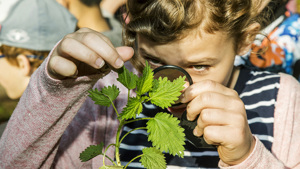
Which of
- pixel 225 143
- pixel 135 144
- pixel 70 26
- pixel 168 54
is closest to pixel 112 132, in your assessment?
pixel 135 144

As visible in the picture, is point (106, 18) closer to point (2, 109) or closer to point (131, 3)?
point (131, 3)

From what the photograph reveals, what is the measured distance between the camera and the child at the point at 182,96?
0.95m

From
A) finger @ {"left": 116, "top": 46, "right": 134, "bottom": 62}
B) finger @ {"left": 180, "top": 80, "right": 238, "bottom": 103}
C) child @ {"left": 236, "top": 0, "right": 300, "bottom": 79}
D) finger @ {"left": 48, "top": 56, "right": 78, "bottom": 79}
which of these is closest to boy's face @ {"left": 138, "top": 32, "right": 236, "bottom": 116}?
finger @ {"left": 180, "top": 80, "right": 238, "bottom": 103}

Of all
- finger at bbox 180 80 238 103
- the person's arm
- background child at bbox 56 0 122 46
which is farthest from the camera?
background child at bbox 56 0 122 46

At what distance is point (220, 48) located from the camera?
1.20 metres

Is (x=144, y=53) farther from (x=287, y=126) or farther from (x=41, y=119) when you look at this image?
(x=287, y=126)

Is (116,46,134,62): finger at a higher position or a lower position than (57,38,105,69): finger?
lower

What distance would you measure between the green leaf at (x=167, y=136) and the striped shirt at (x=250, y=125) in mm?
580

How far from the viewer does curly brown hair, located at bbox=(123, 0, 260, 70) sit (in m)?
1.13

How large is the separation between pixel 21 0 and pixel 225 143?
126cm

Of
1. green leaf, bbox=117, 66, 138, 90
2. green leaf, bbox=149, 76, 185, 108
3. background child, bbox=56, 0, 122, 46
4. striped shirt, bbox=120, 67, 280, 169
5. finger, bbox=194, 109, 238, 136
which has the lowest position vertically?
striped shirt, bbox=120, 67, 280, 169

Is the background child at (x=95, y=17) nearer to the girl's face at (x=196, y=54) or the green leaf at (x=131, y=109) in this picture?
the girl's face at (x=196, y=54)

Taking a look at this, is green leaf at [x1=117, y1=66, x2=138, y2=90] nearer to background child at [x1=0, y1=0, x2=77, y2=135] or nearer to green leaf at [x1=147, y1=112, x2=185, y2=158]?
green leaf at [x1=147, y1=112, x2=185, y2=158]

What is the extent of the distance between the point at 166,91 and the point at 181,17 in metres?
0.39
